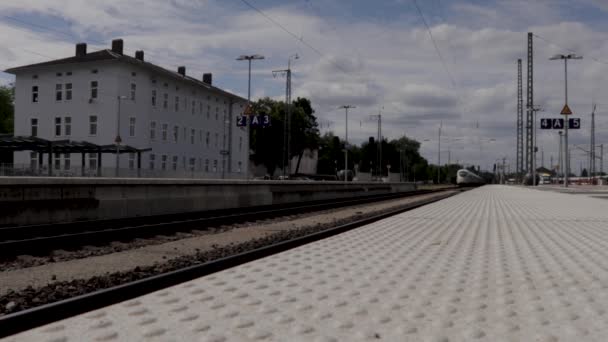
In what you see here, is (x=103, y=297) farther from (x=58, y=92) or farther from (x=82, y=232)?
(x=58, y=92)

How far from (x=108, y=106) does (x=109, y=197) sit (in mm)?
36603

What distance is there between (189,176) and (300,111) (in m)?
51.9

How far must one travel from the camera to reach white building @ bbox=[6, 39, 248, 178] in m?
51.1

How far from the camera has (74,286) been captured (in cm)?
639

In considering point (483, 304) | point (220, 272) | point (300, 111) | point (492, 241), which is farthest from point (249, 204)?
point (300, 111)

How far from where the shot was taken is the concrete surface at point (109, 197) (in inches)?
540

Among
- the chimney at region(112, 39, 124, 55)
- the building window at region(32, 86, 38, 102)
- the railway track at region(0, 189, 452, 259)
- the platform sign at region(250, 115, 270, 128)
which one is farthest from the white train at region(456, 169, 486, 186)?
the railway track at region(0, 189, 452, 259)

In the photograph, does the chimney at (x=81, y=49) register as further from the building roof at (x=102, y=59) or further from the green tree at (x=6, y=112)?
the green tree at (x=6, y=112)

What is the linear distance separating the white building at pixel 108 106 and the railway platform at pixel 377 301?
38303 mm

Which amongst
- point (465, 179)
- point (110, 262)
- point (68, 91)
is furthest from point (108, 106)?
point (465, 179)

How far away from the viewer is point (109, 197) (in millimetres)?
16875

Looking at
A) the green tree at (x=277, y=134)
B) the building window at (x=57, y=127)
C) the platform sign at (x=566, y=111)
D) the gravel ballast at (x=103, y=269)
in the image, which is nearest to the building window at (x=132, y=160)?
the building window at (x=57, y=127)

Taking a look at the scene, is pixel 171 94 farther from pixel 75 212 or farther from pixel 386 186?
pixel 75 212

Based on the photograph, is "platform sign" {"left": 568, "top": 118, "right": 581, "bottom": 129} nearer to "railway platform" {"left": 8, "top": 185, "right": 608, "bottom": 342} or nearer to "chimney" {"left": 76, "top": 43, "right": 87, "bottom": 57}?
"chimney" {"left": 76, "top": 43, "right": 87, "bottom": 57}
